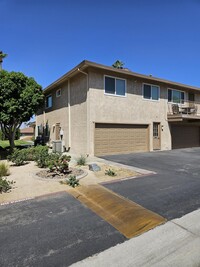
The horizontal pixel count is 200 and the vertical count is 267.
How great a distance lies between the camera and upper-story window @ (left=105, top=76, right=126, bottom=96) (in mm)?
13453

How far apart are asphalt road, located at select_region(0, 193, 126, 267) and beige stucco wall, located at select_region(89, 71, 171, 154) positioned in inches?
326

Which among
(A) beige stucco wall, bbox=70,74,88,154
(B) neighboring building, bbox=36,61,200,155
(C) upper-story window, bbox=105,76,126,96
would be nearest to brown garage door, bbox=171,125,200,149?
(B) neighboring building, bbox=36,61,200,155

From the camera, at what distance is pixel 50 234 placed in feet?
11.6

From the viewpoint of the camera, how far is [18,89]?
13.8m

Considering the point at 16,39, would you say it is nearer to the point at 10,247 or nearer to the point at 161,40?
the point at 161,40

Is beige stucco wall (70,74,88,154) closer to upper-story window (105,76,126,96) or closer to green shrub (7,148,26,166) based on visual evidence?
upper-story window (105,76,126,96)

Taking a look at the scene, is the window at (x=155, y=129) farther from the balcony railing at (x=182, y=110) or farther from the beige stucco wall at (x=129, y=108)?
the balcony railing at (x=182, y=110)

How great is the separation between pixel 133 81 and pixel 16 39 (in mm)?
8550

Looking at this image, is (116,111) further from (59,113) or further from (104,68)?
(59,113)

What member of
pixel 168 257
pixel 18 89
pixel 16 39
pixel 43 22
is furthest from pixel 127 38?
pixel 168 257

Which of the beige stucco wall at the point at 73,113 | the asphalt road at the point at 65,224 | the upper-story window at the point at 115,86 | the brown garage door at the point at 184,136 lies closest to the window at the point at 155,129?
the brown garage door at the point at 184,136

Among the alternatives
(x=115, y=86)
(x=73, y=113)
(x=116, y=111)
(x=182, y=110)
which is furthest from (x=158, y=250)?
(x=182, y=110)

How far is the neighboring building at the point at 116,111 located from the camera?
13.0 metres

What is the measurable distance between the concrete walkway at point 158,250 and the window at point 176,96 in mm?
15111
